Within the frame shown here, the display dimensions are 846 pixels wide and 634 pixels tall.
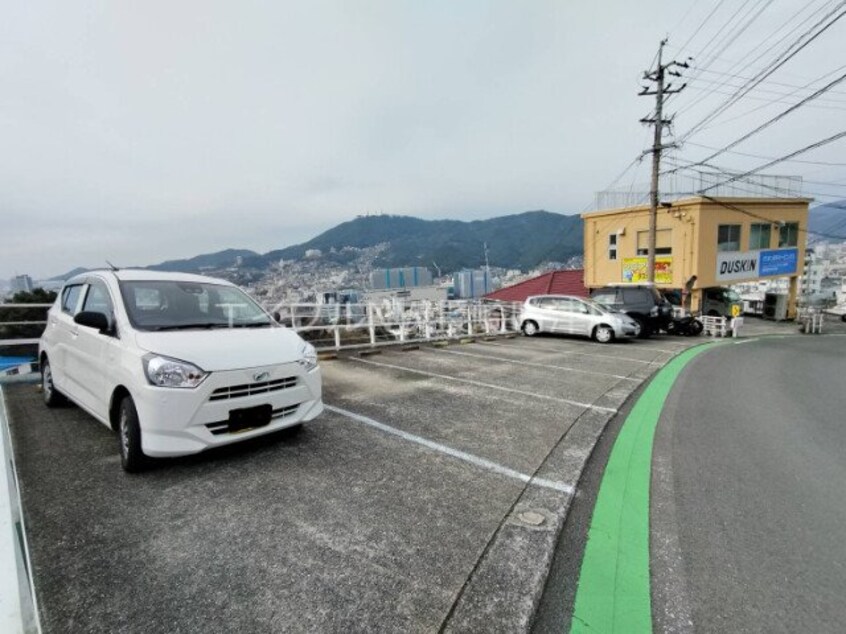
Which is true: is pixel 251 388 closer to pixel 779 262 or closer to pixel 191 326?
pixel 191 326

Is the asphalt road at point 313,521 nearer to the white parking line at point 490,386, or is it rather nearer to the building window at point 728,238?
the white parking line at point 490,386

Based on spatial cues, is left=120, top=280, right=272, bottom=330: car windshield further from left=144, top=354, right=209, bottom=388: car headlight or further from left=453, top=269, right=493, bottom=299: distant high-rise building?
left=453, top=269, right=493, bottom=299: distant high-rise building

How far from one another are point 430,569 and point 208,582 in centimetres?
115

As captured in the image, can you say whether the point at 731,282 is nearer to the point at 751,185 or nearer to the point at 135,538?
the point at 751,185

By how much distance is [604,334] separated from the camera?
12742mm

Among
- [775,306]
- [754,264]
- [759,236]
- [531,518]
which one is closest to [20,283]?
[531,518]

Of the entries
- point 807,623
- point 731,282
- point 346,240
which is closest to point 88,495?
point 807,623

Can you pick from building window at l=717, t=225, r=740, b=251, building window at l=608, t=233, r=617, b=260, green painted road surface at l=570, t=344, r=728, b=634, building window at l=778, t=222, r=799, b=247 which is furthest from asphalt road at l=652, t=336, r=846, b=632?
building window at l=778, t=222, r=799, b=247

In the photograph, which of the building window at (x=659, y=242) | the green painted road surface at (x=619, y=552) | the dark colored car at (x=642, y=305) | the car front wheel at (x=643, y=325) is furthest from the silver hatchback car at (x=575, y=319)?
the building window at (x=659, y=242)

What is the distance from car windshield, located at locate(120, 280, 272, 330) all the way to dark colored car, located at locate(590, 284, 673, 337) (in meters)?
13.5

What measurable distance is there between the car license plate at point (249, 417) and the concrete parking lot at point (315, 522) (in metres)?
0.33

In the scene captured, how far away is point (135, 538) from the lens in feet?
8.22

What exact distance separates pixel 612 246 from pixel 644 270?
259cm

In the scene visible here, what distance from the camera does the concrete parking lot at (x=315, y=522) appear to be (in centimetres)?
199
